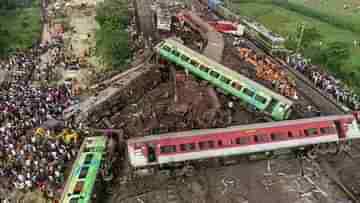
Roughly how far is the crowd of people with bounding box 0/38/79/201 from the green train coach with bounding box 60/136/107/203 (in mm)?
1055

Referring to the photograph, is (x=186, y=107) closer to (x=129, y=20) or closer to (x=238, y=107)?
(x=238, y=107)

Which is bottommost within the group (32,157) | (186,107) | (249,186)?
(249,186)

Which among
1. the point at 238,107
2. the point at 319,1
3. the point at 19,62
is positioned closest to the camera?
the point at 238,107

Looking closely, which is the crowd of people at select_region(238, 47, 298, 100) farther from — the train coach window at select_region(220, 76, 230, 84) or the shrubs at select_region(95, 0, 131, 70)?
the shrubs at select_region(95, 0, 131, 70)

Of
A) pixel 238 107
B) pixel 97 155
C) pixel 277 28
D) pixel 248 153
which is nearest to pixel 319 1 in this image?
pixel 277 28

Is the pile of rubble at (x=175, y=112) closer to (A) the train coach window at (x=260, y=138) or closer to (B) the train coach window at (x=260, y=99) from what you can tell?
(B) the train coach window at (x=260, y=99)

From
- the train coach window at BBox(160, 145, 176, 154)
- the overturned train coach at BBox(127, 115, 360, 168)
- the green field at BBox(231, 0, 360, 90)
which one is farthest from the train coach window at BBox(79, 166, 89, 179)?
the green field at BBox(231, 0, 360, 90)

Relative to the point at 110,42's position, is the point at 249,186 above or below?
below

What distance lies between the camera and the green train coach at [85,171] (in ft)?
60.2

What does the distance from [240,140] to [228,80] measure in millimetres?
5816

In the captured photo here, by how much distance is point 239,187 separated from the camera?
67.8 feet

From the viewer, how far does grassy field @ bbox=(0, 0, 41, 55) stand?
38.4m

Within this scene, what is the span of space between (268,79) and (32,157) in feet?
54.7

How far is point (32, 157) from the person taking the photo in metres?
21.2
